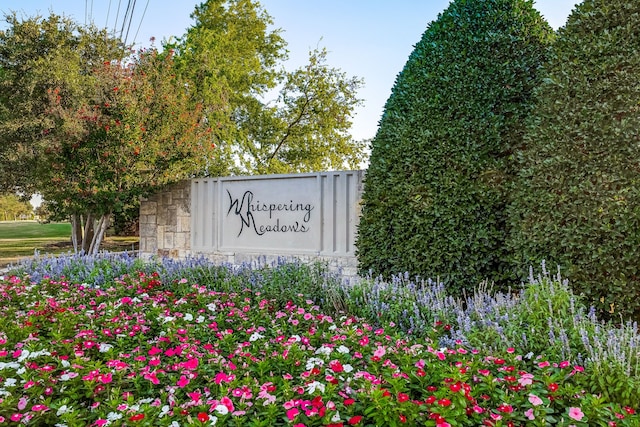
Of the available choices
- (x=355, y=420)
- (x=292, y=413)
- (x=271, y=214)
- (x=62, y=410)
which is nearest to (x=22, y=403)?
(x=62, y=410)

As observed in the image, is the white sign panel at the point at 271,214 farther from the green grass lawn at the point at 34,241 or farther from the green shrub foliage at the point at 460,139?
the green grass lawn at the point at 34,241

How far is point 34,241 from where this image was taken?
16.7 metres

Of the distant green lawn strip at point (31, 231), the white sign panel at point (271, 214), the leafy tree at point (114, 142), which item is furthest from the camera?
the distant green lawn strip at point (31, 231)

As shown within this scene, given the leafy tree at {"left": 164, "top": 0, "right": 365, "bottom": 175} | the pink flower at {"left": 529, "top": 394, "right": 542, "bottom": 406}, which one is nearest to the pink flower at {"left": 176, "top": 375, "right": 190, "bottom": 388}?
the pink flower at {"left": 529, "top": 394, "right": 542, "bottom": 406}

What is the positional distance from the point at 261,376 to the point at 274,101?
1377 cm

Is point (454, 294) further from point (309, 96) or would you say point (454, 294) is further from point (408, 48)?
point (309, 96)

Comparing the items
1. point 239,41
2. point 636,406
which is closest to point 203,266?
point 636,406

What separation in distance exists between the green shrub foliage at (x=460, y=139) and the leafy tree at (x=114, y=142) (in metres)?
4.78

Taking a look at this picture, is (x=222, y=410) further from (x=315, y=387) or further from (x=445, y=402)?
(x=445, y=402)

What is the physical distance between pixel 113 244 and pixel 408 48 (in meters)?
11.4

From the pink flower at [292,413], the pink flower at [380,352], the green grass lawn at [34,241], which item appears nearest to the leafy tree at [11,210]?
the green grass lawn at [34,241]

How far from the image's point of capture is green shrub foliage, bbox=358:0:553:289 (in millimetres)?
3922

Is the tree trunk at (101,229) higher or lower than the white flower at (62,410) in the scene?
higher

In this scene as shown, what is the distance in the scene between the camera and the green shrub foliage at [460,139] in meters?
3.92
